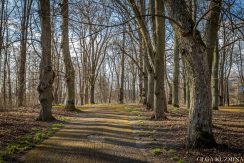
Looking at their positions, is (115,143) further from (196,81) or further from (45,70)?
(45,70)

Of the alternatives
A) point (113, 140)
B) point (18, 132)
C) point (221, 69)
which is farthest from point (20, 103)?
point (221, 69)

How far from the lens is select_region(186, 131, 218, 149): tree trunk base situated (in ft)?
25.8

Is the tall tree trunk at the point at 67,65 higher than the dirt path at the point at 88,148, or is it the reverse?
the tall tree trunk at the point at 67,65

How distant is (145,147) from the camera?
341 inches

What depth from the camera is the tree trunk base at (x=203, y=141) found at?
25.8 feet

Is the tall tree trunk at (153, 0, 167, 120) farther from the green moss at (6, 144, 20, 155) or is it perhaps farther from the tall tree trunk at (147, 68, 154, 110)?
the green moss at (6, 144, 20, 155)

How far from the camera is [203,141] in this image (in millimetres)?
7895

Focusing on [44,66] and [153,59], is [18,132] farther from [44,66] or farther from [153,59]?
[153,59]

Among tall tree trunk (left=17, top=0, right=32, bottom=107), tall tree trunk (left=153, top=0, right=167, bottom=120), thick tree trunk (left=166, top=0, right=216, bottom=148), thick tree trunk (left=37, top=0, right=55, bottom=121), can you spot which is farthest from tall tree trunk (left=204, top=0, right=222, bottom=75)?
tall tree trunk (left=17, top=0, right=32, bottom=107)

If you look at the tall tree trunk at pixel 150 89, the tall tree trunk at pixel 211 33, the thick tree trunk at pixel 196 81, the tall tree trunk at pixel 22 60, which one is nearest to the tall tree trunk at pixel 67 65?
the tall tree trunk at pixel 150 89

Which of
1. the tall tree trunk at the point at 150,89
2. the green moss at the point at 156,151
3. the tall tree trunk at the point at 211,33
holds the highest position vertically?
the tall tree trunk at the point at 211,33

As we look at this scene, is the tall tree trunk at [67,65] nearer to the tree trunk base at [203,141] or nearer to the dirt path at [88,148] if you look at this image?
the dirt path at [88,148]

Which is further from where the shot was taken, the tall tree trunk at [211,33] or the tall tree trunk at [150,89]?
the tall tree trunk at [150,89]

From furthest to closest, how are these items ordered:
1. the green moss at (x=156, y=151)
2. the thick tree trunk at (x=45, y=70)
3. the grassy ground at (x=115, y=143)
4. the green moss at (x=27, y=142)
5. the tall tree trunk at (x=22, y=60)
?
the tall tree trunk at (x=22, y=60)
the thick tree trunk at (x=45, y=70)
the green moss at (x=156, y=151)
the green moss at (x=27, y=142)
the grassy ground at (x=115, y=143)
